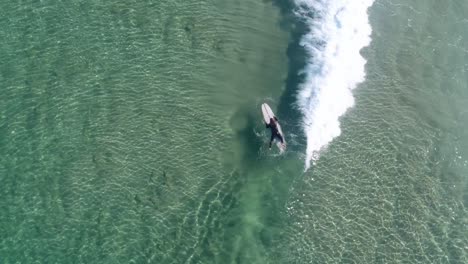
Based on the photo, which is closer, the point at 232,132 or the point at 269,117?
the point at 269,117

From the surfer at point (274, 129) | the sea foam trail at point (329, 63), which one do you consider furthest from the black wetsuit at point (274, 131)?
the sea foam trail at point (329, 63)

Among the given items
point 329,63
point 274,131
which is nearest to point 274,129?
point 274,131

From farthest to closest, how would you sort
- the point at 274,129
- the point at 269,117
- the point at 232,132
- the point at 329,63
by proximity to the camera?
the point at 329,63 < the point at 232,132 < the point at 269,117 < the point at 274,129

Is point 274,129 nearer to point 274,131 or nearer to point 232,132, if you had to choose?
point 274,131

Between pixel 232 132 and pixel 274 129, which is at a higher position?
pixel 274 129

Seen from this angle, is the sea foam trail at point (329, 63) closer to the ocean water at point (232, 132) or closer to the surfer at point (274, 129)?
the ocean water at point (232, 132)

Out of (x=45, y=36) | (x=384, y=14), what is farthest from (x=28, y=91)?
(x=384, y=14)

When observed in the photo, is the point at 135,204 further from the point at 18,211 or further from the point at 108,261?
the point at 18,211

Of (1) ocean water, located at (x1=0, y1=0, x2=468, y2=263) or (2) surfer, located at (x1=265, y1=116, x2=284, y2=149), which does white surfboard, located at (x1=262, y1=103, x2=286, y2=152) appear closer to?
(2) surfer, located at (x1=265, y1=116, x2=284, y2=149)

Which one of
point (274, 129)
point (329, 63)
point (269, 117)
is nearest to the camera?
point (274, 129)
